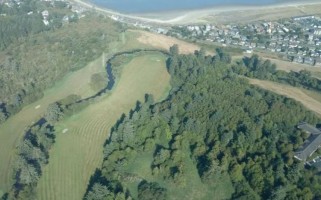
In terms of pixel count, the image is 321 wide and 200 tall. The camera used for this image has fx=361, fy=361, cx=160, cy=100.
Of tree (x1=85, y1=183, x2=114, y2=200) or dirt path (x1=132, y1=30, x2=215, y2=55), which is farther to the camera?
dirt path (x1=132, y1=30, x2=215, y2=55)

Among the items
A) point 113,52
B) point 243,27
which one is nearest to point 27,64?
point 113,52

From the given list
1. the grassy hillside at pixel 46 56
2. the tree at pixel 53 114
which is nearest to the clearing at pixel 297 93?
the grassy hillside at pixel 46 56

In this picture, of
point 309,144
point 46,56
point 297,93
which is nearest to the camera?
point 309,144

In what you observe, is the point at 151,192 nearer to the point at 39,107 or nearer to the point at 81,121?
the point at 81,121

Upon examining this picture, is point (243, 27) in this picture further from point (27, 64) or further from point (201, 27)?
point (27, 64)

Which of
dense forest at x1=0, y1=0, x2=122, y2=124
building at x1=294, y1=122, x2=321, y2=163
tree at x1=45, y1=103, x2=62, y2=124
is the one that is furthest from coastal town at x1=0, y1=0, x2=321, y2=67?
tree at x1=45, y1=103, x2=62, y2=124

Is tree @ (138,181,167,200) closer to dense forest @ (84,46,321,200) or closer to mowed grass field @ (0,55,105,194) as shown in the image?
dense forest @ (84,46,321,200)

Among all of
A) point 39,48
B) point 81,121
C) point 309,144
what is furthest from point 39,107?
point 309,144
